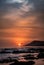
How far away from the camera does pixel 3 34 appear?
247cm

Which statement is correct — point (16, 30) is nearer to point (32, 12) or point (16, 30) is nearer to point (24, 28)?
point (24, 28)

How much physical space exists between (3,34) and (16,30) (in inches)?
6.8

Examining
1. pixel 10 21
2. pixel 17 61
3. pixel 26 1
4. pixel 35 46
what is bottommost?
pixel 17 61

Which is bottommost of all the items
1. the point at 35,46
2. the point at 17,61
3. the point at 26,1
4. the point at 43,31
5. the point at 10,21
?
the point at 17,61

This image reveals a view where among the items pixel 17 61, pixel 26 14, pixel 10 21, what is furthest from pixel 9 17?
pixel 17 61

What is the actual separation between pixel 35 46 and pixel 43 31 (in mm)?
223

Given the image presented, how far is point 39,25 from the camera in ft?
8.29

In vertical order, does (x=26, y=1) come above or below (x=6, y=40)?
above

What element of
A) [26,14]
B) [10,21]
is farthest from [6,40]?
[26,14]

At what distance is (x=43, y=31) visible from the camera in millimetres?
2510

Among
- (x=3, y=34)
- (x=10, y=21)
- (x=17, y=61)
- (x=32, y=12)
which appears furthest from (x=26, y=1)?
(x=17, y=61)

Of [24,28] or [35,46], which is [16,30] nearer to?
[24,28]

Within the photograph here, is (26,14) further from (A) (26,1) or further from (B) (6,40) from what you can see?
(B) (6,40)

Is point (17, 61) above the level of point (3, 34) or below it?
below
